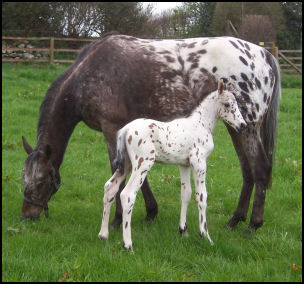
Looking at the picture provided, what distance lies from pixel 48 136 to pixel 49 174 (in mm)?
489

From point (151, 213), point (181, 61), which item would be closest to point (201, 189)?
point (151, 213)

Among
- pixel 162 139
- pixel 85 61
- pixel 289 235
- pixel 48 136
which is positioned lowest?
pixel 289 235

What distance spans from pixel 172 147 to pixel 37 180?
185 cm

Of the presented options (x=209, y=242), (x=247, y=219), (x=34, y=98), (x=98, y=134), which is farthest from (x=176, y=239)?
(x=34, y=98)

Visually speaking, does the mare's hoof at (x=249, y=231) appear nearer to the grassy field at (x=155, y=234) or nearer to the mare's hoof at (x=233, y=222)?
the grassy field at (x=155, y=234)

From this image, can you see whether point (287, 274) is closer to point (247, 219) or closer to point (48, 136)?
point (247, 219)

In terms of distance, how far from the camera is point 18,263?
3863 millimetres

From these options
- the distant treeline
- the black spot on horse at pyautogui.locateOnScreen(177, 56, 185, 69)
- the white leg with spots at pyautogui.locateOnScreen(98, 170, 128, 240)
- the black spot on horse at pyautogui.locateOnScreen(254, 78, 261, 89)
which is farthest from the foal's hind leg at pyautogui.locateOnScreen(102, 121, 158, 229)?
the distant treeline

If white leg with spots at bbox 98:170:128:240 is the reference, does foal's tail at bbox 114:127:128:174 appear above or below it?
above

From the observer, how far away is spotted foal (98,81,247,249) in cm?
407

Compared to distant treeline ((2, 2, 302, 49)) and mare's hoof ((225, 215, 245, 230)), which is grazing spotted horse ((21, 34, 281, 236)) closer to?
mare's hoof ((225, 215, 245, 230))

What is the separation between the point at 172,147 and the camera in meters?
4.15

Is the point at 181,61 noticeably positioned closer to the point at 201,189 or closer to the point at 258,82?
the point at 258,82

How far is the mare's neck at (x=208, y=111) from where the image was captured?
4.41 m
